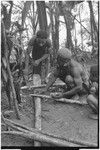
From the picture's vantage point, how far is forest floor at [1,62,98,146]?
3.06 m

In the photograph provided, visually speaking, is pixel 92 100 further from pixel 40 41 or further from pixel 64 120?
pixel 40 41

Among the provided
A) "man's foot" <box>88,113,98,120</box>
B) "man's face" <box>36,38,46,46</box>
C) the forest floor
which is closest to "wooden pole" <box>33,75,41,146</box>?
the forest floor

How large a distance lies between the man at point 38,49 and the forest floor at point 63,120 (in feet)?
3.40

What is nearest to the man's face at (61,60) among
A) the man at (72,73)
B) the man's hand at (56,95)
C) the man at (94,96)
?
the man at (72,73)

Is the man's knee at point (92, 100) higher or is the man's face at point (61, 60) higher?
the man's face at point (61, 60)

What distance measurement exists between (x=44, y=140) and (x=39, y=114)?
2.61ft

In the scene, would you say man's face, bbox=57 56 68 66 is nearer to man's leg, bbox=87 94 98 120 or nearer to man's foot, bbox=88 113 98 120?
man's leg, bbox=87 94 98 120

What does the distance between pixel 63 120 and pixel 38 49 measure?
2077 millimetres

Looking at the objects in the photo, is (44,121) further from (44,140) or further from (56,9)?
(56,9)

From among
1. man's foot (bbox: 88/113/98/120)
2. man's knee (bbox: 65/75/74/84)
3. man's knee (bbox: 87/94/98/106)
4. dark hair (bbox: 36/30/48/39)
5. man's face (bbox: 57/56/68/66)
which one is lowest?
man's foot (bbox: 88/113/98/120)

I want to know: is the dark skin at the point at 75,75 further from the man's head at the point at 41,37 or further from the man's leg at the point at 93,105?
the man's head at the point at 41,37

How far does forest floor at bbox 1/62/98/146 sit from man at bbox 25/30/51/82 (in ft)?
3.40

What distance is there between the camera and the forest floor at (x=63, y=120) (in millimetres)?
3059

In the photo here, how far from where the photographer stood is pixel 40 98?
427 cm
